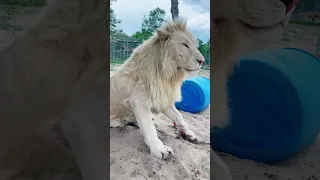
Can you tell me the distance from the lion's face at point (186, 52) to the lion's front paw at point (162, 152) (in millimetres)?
359

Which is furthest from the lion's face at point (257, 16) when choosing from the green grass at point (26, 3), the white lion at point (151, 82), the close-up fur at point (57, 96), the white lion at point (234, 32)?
the white lion at point (151, 82)

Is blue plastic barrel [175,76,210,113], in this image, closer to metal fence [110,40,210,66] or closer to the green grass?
metal fence [110,40,210,66]

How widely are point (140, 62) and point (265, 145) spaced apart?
2.63ft

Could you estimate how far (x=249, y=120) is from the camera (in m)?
0.78

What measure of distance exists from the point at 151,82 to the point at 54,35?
0.80m

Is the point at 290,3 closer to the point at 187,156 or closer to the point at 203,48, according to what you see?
the point at 203,48

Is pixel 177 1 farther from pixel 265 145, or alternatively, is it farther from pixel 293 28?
pixel 265 145

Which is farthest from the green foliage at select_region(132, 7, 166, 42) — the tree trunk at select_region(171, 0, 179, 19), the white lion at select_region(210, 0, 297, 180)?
the white lion at select_region(210, 0, 297, 180)

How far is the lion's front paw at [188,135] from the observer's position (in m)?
1.34

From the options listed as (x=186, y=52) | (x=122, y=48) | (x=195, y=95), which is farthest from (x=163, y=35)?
(x=195, y=95)

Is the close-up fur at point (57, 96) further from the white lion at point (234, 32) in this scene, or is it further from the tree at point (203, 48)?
the tree at point (203, 48)

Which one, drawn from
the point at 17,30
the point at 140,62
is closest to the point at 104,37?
the point at 17,30

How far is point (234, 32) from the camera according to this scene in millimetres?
738

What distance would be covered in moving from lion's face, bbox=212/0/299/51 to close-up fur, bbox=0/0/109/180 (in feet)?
0.99
